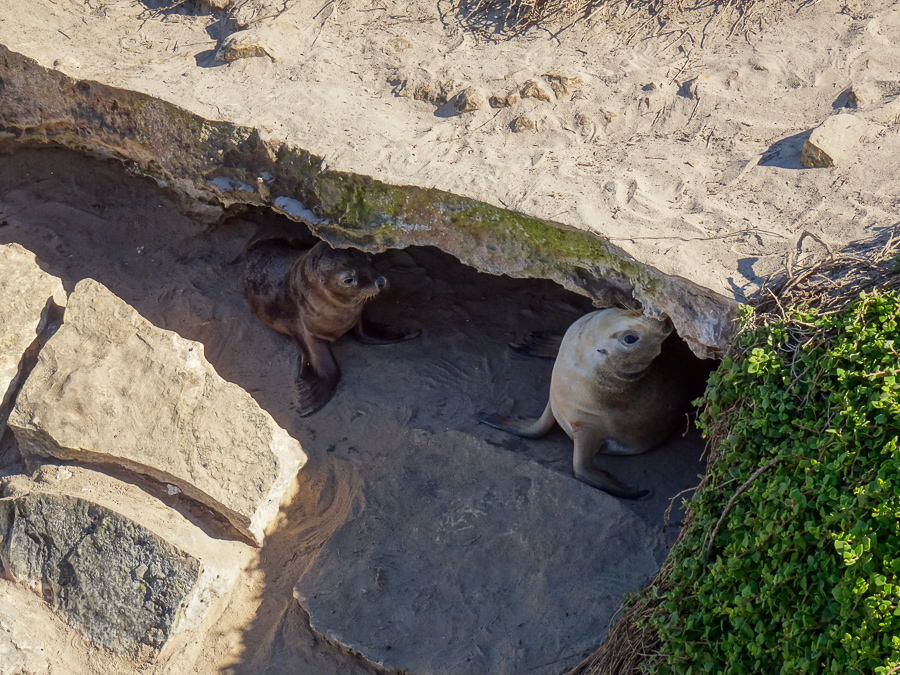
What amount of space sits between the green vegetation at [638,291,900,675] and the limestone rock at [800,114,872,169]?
116 centimetres

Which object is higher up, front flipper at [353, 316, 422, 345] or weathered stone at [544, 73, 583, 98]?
weathered stone at [544, 73, 583, 98]

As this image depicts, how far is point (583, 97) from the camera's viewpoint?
4.71m

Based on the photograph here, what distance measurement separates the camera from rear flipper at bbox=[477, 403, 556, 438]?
15.5 ft

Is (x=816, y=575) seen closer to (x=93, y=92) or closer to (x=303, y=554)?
(x=303, y=554)

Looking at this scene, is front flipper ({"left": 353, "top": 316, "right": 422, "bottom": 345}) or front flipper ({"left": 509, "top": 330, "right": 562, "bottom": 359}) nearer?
front flipper ({"left": 509, "top": 330, "right": 562, "bottom": 359})

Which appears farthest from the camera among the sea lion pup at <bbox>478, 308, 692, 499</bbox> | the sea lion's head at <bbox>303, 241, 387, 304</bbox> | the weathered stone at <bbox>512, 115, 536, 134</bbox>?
the sea lion's head at <bbox>303, 241, 387, 304</bbox>

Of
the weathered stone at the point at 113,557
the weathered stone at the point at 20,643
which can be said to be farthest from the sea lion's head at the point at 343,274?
the weathered stone at the point at 20,643

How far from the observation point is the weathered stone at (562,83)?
4.72m

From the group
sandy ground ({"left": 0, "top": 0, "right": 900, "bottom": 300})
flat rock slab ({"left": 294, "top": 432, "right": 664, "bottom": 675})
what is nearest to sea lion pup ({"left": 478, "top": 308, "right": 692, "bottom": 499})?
flat rock slab ({"left": 294, "top": 432, "right": 664, "bottom": 675})

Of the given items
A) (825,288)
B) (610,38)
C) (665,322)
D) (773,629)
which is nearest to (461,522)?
(665,322)

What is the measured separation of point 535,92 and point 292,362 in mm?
2446

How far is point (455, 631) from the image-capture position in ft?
12.7

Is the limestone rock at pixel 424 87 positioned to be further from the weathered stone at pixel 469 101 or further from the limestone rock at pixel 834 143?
the limestone rock at pixel 834 143

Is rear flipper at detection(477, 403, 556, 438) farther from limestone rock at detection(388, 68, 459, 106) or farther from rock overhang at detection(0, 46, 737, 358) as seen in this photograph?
limestone rock at detection(388, 68, 459, 106)
